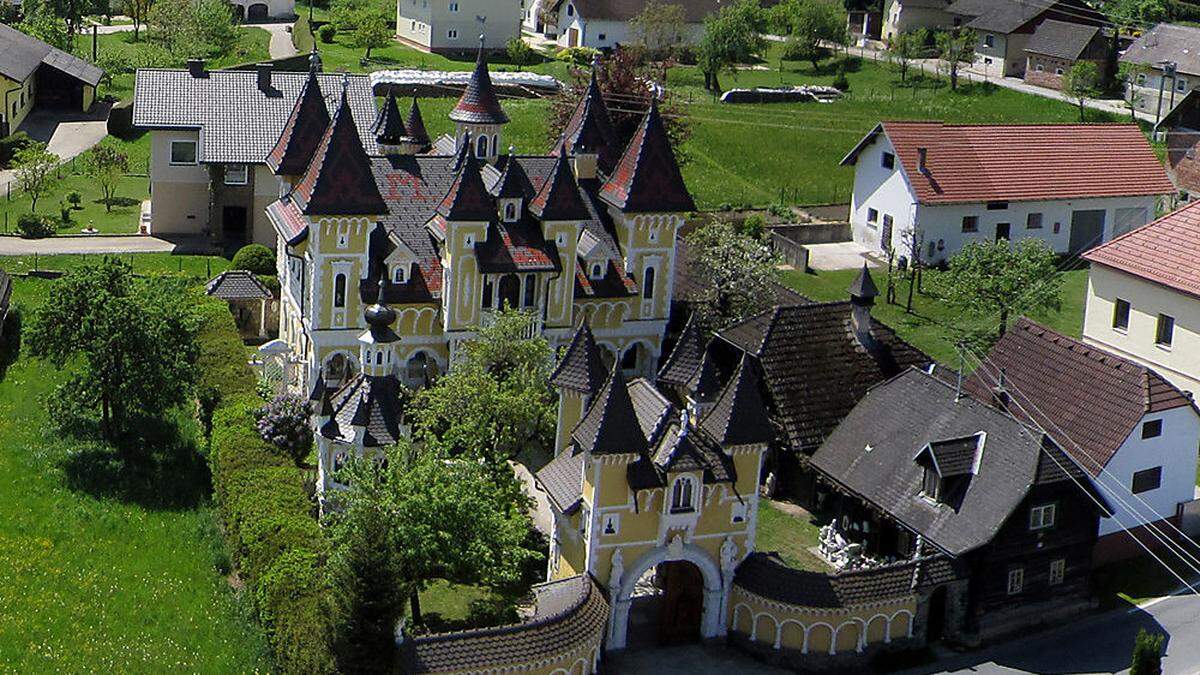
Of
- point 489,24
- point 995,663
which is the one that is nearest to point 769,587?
point 995,663

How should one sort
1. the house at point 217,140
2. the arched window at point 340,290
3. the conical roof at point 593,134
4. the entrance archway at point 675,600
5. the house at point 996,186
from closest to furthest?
1. the entrance archway at point 675,600
2. the arched window at point 340,290
3. the conical roof at point 593,134
4. the house at point 217,140
5. the house at point 996,186

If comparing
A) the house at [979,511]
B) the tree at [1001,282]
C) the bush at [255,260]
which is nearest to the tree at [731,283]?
the tree at [1001,282]

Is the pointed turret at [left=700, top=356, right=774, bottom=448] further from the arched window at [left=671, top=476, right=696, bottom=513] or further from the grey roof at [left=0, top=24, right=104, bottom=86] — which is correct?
the grey roof at [left=0, top=24, right=104, bottom=86]

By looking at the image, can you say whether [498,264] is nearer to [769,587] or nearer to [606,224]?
[606,224]

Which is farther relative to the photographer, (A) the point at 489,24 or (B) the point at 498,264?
(A) the point at 489,24

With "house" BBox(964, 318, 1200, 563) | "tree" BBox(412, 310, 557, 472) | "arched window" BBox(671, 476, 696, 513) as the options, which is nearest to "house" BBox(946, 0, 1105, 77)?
"house" BBox(964, 318, 1200, 563)

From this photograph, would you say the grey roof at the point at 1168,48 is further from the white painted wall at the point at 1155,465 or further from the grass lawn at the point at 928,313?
the white painted wall at the point at 1155,465

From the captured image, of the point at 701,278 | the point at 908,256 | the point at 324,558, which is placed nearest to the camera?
the point at 324,558
